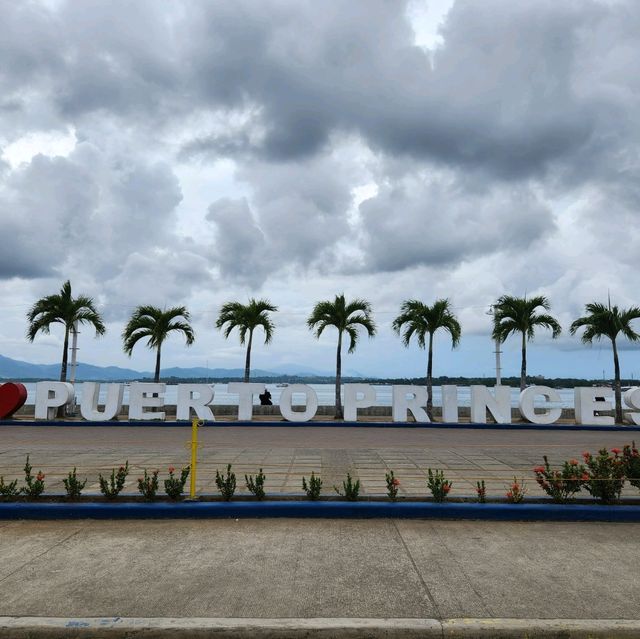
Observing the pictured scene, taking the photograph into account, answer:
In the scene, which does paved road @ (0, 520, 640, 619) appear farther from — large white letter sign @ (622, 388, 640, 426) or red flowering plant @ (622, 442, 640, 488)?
large white letter sign @ (622, 388, 640, 426)

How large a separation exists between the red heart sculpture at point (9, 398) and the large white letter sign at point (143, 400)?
5453mm

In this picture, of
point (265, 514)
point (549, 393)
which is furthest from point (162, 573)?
point (549, 393)

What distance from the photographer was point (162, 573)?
5875 mm

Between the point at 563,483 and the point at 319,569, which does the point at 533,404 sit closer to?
the point at 563,483

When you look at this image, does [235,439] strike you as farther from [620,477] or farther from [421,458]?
[620,477]

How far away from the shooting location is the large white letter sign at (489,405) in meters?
25.4

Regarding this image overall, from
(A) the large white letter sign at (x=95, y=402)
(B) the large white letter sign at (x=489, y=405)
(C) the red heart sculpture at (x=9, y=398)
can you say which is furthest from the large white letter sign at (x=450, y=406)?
(C) the red heart sculpture at (x=9, y=398)

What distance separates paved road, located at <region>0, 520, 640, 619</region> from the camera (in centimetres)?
508

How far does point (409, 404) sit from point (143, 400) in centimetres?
1335

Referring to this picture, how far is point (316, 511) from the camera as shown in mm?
8180

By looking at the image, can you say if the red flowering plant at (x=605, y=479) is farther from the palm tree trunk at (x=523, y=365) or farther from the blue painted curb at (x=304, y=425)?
the palm tree trunk at (x=523, y=365)

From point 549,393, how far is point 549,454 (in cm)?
1064

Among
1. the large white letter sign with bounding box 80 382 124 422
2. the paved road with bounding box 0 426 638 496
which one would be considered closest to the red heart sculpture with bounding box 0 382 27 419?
the paved road with bounding box 0 426 638 496

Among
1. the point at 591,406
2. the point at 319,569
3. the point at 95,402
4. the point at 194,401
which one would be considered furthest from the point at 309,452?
the point at 591,406
